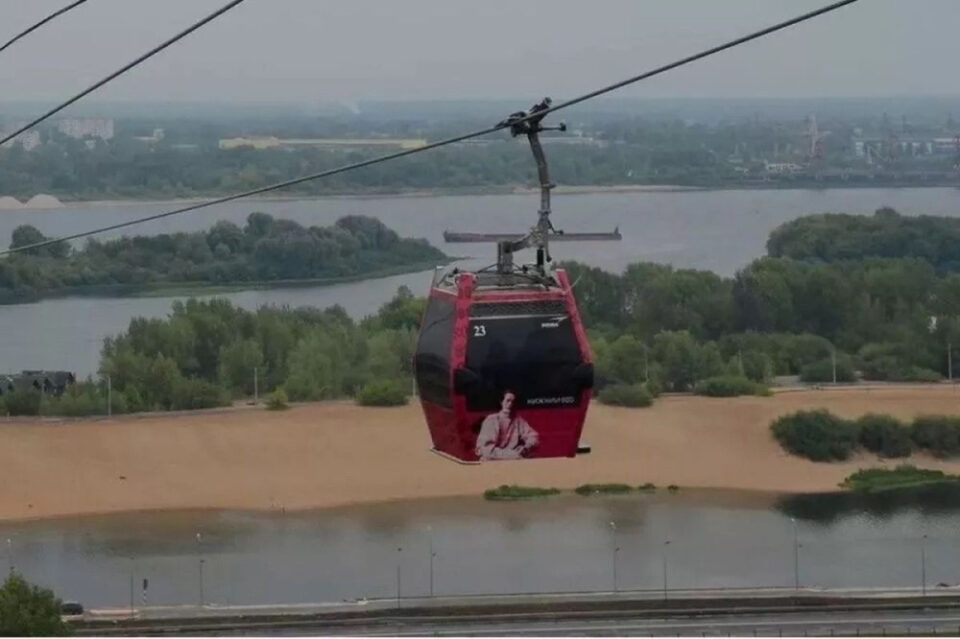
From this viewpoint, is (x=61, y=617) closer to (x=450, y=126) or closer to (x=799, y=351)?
(x=799, y=351)

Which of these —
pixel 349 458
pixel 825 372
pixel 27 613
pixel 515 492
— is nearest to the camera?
pixel 27 613

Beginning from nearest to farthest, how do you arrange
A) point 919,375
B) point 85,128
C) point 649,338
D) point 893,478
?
1. point 893,478
2. point 919,375
3. point 649,338
4. point 85,128

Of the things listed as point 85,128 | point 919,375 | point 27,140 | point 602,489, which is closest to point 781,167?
point 27,140

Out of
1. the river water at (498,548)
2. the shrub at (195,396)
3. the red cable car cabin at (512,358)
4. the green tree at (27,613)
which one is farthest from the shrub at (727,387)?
the red cable car cabin at (512,358)

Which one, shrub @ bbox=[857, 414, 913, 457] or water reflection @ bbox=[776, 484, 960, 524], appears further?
shrub @ bbox=[857, 414, 913, 457]

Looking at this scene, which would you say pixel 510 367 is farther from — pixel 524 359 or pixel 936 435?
pixel 936 435

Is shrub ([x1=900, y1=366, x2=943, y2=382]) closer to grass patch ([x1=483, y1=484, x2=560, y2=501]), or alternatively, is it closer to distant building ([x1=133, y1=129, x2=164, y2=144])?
grass patch ([x1=483, y1=484, x2=560, y2=501])

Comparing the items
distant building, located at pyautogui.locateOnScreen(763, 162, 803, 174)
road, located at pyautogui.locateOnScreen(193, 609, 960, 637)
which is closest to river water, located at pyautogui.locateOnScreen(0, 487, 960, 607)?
road, located at pyautogui.locateOnScreen(193, 609, 960, 637)
